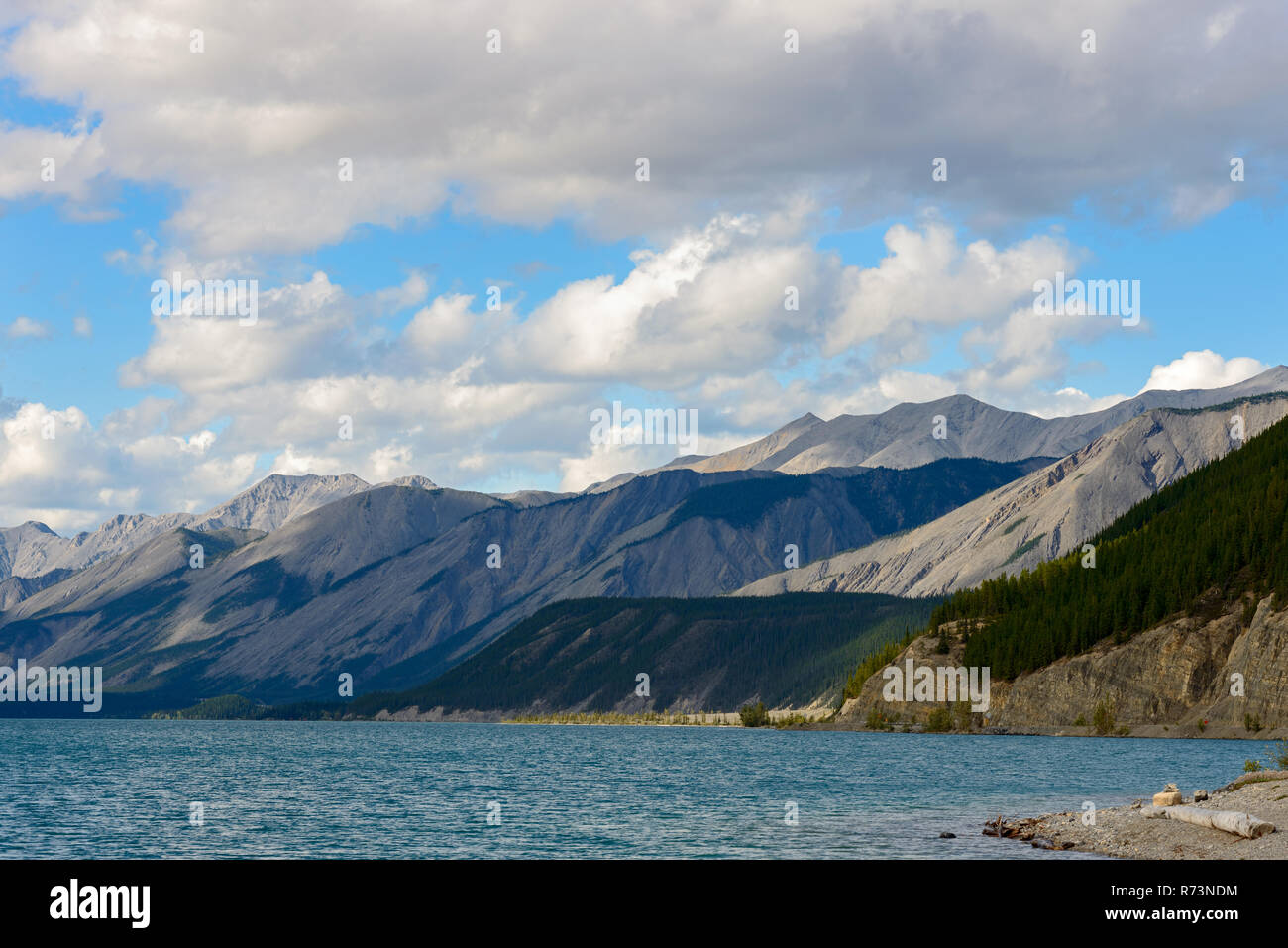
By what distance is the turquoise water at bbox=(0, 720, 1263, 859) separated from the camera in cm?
6888

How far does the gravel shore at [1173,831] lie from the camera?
51.2 meters

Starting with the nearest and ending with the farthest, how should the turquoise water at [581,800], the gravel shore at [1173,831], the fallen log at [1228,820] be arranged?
the gravel shore at [1173,831] → the fallen log at [1228,820] → the turquoise water at [581,800]

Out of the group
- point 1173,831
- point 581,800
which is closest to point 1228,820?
point 1173,831

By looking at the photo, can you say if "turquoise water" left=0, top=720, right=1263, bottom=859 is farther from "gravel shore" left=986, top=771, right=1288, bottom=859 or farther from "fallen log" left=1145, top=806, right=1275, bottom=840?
"fallen log" left=1145, top=806, right=1275, bottom=840

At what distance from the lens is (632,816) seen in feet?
278

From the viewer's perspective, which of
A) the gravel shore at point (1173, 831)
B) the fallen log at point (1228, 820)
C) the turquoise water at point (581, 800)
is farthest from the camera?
the turquoise water at point (581, 800)

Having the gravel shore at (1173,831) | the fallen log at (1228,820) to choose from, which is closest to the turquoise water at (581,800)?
the gravel shore at (1173,831)

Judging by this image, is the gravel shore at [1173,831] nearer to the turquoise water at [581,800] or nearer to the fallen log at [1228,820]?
the fallen log at [1228,820]

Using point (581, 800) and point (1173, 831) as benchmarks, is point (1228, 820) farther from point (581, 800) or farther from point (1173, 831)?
point (581, 800)

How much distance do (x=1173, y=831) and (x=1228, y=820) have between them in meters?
4.87

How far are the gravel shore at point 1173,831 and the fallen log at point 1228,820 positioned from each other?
0.30 meters
